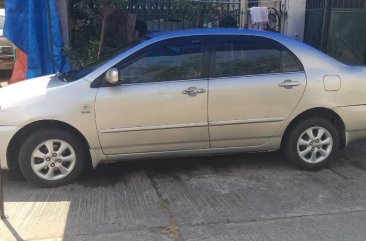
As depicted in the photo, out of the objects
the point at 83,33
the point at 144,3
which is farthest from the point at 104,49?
the point at 144,3

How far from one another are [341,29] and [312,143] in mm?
4978

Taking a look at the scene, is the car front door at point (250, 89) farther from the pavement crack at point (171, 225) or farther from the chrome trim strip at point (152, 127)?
the pavement crack at point (171, 225)

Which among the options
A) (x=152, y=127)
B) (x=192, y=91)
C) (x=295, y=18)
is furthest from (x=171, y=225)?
(x=295, y=18)

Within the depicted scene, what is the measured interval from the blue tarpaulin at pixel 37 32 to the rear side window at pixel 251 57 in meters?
4.26

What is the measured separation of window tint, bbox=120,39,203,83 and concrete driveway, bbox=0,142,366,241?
112cm

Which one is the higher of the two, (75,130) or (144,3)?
(144,3)

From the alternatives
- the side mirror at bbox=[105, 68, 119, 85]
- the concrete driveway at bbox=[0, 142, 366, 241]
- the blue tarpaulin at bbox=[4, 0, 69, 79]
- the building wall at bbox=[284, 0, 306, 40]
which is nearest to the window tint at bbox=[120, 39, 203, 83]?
the side mirror at bbox=[105, 68, 119, 85]

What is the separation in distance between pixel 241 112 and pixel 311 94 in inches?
32.2

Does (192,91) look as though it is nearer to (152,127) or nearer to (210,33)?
(152,127)

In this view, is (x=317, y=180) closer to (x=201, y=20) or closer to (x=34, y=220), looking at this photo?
(x=34, y=220)

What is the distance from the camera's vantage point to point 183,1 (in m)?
9.49

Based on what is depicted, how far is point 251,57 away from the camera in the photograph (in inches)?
202

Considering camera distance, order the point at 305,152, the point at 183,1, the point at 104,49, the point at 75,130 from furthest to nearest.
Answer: the point at 183,1 → the point at 104,49 → the point at 305,152 → the point at 75,130


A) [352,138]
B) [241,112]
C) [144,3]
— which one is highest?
[144,3]
